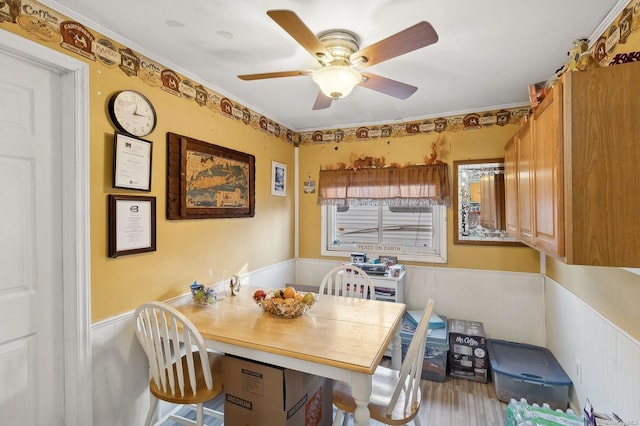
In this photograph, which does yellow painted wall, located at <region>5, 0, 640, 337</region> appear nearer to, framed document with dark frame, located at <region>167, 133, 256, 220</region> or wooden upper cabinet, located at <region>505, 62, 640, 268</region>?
framed document with dark frame, located at <region>167, 133, 256, 220</region>

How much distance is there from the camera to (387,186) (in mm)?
3283

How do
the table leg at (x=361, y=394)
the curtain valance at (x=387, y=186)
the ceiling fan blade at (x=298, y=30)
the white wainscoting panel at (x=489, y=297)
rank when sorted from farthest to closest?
the curtain valance at (x=387, y=186) → the white wainscoting panel at (x=489, y=297) → the table leg at (x=361, y=394) → the ceiling fan blade at (x=298, y=30)

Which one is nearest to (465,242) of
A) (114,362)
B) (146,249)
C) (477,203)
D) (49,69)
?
(477,203)

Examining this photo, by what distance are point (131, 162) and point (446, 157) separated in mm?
2740

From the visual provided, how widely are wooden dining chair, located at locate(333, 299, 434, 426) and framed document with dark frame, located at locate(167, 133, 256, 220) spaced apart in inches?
61.7

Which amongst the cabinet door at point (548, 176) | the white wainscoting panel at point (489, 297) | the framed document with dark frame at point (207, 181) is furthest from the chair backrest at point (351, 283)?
the cabinet door at point (548, 176)

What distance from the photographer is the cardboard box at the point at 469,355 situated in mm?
2617

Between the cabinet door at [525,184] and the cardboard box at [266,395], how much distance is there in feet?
4.94

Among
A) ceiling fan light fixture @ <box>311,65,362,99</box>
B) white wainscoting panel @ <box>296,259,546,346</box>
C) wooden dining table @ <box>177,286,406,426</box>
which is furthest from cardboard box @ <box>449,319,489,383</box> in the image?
ceiling fan light fixture @ <box>311,65,362,99</box>

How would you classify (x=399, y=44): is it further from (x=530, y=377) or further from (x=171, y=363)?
(x=530, y=377)

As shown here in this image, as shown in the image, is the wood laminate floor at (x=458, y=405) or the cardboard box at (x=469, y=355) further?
the cardboard box at (x=469, y=355)

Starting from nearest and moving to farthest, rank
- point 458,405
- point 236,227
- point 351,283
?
1. point 458,405
2. point 351,283
3. point 236,227

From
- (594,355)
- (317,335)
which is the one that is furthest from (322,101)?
(594,355)

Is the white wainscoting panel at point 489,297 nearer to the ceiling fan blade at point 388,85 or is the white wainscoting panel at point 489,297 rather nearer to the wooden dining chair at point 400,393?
the wooden dining chair at point 400,393
